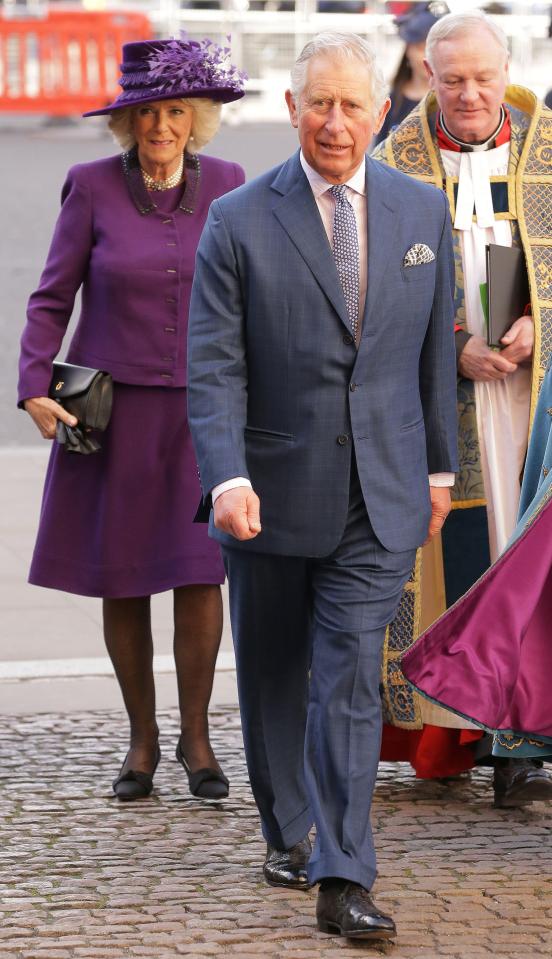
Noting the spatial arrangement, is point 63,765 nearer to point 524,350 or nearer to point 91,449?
point 91,449

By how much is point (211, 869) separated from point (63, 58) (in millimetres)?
22465

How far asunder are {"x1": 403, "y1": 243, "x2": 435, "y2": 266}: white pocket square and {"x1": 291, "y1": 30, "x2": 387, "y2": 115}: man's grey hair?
0.95ft

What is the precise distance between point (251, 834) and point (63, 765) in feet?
2.43

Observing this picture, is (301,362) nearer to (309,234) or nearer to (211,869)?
(309,234)

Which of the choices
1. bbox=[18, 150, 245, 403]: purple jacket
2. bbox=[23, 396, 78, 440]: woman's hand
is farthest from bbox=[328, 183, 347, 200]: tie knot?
bbox=[23, 396, 78, 440]: woman's hand

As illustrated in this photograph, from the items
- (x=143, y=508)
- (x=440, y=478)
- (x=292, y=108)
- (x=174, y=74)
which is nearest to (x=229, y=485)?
(x=440, y=478)

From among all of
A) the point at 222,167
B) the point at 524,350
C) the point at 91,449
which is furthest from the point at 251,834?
the point at 222,167

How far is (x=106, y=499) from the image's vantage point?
5133 mm

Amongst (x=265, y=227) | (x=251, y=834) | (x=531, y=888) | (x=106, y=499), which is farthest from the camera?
(x=106, y=499)

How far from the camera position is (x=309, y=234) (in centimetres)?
407

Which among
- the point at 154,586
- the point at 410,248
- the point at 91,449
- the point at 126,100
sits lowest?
the point at 154,586

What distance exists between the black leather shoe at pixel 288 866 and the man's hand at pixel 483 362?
1.26 m

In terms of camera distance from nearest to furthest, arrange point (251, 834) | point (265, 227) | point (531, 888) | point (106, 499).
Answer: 1. point (265, 227)
2. point (531, 888)
3. point (251, 834)
4. point (106, 499)

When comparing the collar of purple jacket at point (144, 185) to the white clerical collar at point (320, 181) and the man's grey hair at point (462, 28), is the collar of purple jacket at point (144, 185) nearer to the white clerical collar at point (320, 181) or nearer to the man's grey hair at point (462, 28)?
the man's grey hair at point (462, 28)
